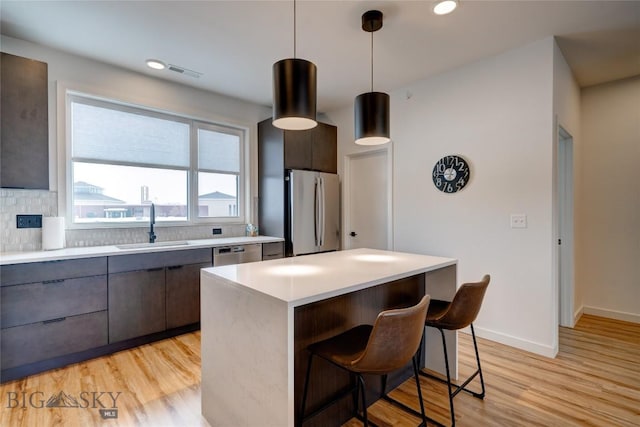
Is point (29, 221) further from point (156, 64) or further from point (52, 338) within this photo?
point (156, 64)

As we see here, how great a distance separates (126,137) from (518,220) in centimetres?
415

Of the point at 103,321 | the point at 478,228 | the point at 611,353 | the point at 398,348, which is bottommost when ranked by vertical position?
the point at 611,353

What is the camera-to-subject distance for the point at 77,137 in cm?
303

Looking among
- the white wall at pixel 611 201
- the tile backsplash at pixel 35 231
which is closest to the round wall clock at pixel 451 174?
the white wall at pixel 611 201

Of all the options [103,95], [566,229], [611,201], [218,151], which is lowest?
[566,229]

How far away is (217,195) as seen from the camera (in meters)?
4.06

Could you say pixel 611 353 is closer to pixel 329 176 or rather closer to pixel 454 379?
pixel 454 379

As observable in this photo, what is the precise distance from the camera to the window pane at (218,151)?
3.93m

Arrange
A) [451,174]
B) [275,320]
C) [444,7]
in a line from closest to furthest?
[275,320] → [444,7] → [451,174]

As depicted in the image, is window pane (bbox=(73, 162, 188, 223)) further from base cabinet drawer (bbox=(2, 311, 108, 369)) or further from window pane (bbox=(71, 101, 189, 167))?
base cabinet drawer (bbox=(2, 311, 108, 369))

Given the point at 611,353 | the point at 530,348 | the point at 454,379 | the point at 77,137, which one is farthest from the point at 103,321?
the point at 611,353

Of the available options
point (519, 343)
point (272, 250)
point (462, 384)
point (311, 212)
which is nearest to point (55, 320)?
point (272, 250)

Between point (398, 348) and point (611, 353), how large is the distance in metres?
2.71

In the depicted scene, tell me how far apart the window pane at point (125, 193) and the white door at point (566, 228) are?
4442mm
